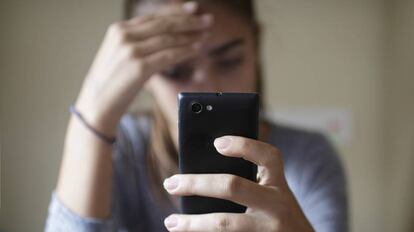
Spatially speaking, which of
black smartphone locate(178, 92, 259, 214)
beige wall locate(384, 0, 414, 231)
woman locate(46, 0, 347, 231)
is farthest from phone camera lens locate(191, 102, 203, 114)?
beige wall locate(384, 0, 414, 231)

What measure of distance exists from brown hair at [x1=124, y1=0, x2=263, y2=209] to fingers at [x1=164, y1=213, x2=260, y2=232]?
0.22m

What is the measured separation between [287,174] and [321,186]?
0.20 feet

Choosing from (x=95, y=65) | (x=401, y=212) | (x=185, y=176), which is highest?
(x=95, y=65)

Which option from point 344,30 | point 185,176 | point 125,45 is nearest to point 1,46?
point 125,45

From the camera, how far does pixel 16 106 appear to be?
0.47 metres

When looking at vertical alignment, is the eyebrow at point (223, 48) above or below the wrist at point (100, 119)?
above

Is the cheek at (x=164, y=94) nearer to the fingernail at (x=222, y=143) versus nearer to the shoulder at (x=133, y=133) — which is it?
the shoulder at (x=133, y=133)

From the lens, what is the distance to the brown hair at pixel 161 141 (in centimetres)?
47

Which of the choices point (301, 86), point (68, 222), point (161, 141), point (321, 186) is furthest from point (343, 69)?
point (68, 222)

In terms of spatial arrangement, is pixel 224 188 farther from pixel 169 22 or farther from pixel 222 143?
pixel 169 22

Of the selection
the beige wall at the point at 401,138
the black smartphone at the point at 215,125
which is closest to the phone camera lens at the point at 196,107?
the black smartphone at the point at 215,125

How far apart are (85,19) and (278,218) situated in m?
0.36

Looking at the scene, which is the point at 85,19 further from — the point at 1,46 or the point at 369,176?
the point at 369,176

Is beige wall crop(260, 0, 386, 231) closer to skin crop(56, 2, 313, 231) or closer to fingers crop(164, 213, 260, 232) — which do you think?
skin crop(56, 2, 313, 231)
